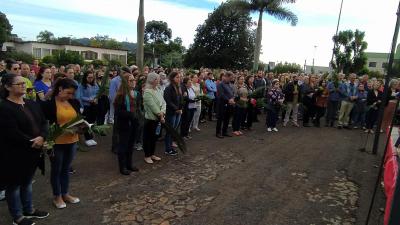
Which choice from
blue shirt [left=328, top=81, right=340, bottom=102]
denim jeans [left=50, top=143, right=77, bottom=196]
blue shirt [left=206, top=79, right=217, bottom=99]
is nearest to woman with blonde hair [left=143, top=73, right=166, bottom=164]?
denim jeans [left=50, top=143, right=77, bottom=196]

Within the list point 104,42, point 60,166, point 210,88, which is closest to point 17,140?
point 60,166

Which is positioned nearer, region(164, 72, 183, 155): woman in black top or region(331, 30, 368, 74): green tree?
region(164, 72, 183, 155): woman in black top

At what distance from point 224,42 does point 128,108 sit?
34974 millimetres

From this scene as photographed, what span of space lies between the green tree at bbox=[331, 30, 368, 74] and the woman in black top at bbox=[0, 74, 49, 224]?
47.3 m

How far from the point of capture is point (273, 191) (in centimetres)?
551

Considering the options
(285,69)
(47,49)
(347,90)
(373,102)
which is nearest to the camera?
(373,102)

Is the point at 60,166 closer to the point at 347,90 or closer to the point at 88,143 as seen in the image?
the point at 88,143

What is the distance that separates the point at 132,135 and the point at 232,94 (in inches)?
159

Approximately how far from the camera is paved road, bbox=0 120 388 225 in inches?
178

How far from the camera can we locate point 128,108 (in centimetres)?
578

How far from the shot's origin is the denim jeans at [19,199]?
3.86m

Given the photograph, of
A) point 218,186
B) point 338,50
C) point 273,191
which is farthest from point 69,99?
point 338,50

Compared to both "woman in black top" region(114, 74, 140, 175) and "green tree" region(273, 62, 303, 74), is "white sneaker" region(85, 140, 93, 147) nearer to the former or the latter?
"woman in black top" region(114, 74, 140, 175)

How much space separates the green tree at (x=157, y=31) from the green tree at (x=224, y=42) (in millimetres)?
Result: 34849
